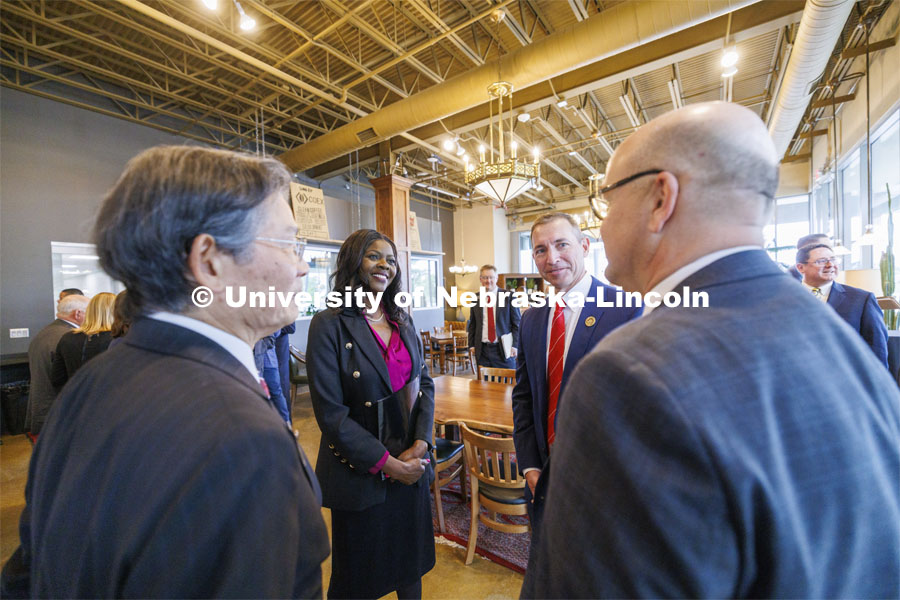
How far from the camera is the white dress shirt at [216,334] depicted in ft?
2.09

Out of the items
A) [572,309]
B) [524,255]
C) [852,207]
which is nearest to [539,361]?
[572,309]

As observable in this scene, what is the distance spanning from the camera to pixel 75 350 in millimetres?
2709

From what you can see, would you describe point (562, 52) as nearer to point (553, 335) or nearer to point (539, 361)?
point (553, 335)

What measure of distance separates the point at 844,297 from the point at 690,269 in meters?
3.07

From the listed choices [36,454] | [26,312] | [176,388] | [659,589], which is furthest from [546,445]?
[26,312]

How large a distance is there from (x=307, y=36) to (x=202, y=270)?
16.3ft

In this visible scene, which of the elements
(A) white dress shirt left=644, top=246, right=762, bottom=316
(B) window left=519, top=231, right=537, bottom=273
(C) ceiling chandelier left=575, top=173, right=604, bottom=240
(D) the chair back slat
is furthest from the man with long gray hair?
(B) window left=519, top=231, right=537, bottom=273

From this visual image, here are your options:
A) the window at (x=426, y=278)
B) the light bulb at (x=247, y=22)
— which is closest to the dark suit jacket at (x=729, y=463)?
the light bulb at (x=247, y=22)

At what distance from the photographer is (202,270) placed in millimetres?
669

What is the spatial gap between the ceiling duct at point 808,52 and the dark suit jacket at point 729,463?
11.8 ft

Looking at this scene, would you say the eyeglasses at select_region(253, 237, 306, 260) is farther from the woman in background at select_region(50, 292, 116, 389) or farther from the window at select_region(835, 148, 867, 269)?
the window at select_region(835, 148, 867, 269)

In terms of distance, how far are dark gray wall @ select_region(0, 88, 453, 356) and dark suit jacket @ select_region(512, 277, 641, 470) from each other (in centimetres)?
619

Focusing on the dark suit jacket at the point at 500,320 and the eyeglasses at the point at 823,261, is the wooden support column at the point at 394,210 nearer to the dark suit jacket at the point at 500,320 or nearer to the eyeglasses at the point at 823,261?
the dark suit jacket at the point at 500,320

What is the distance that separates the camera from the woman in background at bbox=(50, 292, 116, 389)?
8.83ft
